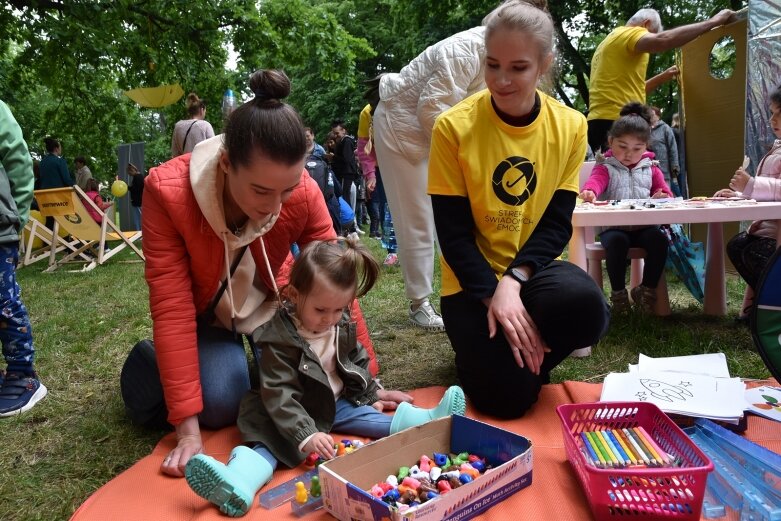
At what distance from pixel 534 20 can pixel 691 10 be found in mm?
11793

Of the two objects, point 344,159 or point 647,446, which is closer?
point 647,446

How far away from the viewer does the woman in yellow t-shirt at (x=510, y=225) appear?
1.82 metres

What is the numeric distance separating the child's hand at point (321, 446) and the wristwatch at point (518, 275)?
0.75m

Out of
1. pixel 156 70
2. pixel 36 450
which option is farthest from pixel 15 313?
pixel 156 70

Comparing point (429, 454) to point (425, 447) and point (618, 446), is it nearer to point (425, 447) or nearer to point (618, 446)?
point (425, 447)

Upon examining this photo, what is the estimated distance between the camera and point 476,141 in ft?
6.49

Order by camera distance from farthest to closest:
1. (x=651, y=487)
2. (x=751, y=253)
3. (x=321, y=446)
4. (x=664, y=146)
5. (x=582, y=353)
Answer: (x=664, y=146)
(x=751, y=253)
(x=582, y=353)
(x=321, y=446)
(x=651, y=487)

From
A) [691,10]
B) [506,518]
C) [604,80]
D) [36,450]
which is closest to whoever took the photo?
[506,518]

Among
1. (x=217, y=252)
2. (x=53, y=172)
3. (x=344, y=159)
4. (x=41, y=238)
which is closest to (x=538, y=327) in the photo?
(x=217, y=252)

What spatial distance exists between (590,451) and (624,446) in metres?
0.08

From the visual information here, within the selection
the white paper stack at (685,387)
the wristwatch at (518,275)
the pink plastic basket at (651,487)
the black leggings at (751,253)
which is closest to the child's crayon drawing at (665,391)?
the white paper stack at (685,387)

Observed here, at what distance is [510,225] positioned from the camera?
2.00 m

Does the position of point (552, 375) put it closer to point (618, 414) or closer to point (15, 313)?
point (618, 414)

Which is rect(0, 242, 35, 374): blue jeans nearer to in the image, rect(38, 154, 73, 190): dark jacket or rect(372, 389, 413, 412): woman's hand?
rect(372, 389, 413, 412): woman's hand
